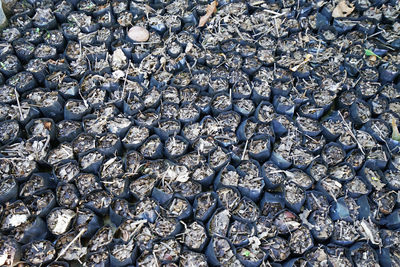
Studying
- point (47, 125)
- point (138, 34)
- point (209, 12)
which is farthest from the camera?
point (209, 12)

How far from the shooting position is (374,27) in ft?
8.82

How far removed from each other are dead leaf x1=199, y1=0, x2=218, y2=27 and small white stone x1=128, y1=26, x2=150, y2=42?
1.32 feet

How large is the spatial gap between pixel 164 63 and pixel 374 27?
1.53 metres

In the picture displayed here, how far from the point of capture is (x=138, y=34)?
8.38 feet

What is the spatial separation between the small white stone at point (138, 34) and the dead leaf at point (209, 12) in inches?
15.9


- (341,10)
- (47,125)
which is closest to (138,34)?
(47,125)

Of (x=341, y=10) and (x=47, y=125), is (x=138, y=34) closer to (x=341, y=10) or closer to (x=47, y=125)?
(x=47, y=125)

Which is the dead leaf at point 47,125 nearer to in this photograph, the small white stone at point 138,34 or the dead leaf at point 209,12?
the small white stone at point 138,34

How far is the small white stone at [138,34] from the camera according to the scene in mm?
2547

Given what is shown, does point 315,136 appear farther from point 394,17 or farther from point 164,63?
point 394,17

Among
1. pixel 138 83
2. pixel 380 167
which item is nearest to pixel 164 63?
pixel 138 83

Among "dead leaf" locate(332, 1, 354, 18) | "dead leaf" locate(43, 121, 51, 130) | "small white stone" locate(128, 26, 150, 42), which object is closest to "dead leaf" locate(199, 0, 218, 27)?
"small white stone" locate(128, 26, 150, 42)

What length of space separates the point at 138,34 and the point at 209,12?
56 cm

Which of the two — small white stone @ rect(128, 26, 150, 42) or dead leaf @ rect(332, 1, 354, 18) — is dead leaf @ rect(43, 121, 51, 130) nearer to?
small white stone @ rect(128, 26, 150, 42)
